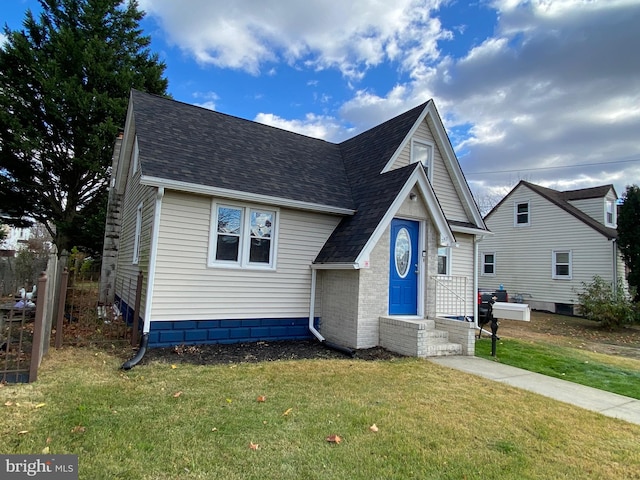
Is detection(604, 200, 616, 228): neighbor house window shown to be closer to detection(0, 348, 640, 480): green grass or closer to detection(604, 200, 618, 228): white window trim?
detection(604, 200, 618, 228): white window trim

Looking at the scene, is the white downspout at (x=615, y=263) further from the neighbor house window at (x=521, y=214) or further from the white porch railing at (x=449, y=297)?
the white porch railing at (x=449, y=297)

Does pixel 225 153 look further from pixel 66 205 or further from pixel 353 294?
pixel 66 205

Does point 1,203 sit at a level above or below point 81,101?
below

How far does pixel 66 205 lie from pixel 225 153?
1776cm

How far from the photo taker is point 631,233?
16.9 m

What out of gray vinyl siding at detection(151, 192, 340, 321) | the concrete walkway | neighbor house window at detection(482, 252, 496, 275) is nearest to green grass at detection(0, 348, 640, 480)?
the concrete walkway

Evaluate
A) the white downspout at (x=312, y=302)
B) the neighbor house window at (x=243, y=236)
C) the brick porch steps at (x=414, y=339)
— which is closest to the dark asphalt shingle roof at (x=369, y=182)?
the white downspout at (x=312, y=302)

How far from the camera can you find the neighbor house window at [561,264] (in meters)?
20.1

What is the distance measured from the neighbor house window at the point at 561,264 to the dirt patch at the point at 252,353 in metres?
17.0

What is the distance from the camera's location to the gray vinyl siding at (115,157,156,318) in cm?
838

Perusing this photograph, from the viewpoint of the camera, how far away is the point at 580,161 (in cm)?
2528

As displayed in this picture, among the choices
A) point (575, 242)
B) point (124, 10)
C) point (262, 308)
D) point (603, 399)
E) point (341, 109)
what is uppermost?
point (124, 10)

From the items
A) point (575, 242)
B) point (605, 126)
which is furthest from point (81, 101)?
point (605, 126)

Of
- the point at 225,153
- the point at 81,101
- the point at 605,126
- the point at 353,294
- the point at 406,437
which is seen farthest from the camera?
the point at 605,126
